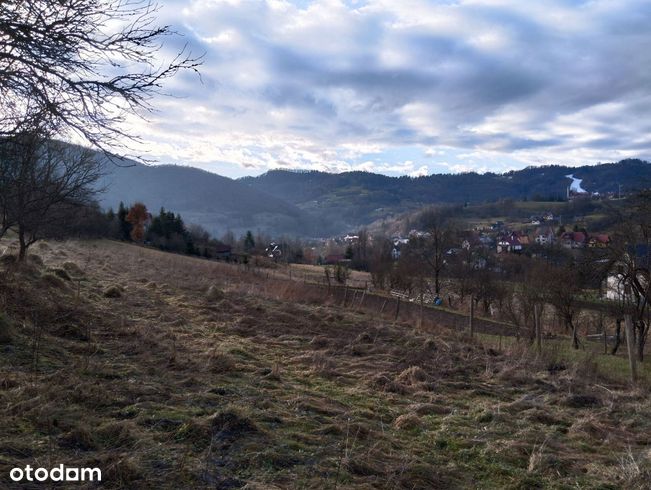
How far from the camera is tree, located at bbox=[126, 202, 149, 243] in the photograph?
184 ft

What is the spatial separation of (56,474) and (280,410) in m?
2.64

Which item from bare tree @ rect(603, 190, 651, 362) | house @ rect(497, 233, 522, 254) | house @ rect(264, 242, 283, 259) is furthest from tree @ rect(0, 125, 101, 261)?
house @ rect(497, 233, 522, 254)

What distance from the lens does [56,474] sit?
3576 mm

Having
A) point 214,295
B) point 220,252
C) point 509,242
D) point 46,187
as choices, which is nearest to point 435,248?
point 220,252

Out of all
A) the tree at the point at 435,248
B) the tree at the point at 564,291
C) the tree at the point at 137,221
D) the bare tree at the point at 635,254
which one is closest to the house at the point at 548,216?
the tree at the point at 435,248

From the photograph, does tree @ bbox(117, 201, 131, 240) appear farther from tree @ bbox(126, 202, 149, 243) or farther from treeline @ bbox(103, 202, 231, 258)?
tree @ bbox(126, 202, 149, 243)

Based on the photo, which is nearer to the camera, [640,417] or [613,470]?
[613,470]

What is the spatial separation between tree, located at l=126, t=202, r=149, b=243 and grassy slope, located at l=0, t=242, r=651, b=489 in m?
47.1

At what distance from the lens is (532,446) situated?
5.64 meters

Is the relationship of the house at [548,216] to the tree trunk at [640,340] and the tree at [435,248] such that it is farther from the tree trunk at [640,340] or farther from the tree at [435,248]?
the tree trunk at [640,340]

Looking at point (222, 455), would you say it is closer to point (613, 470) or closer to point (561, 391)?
point (613, 470)

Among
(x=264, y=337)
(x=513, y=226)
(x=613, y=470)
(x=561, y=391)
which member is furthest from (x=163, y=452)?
(x=513, y=226)

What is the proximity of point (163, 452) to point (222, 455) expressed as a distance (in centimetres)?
49

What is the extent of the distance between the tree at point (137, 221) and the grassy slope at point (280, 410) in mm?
47060
